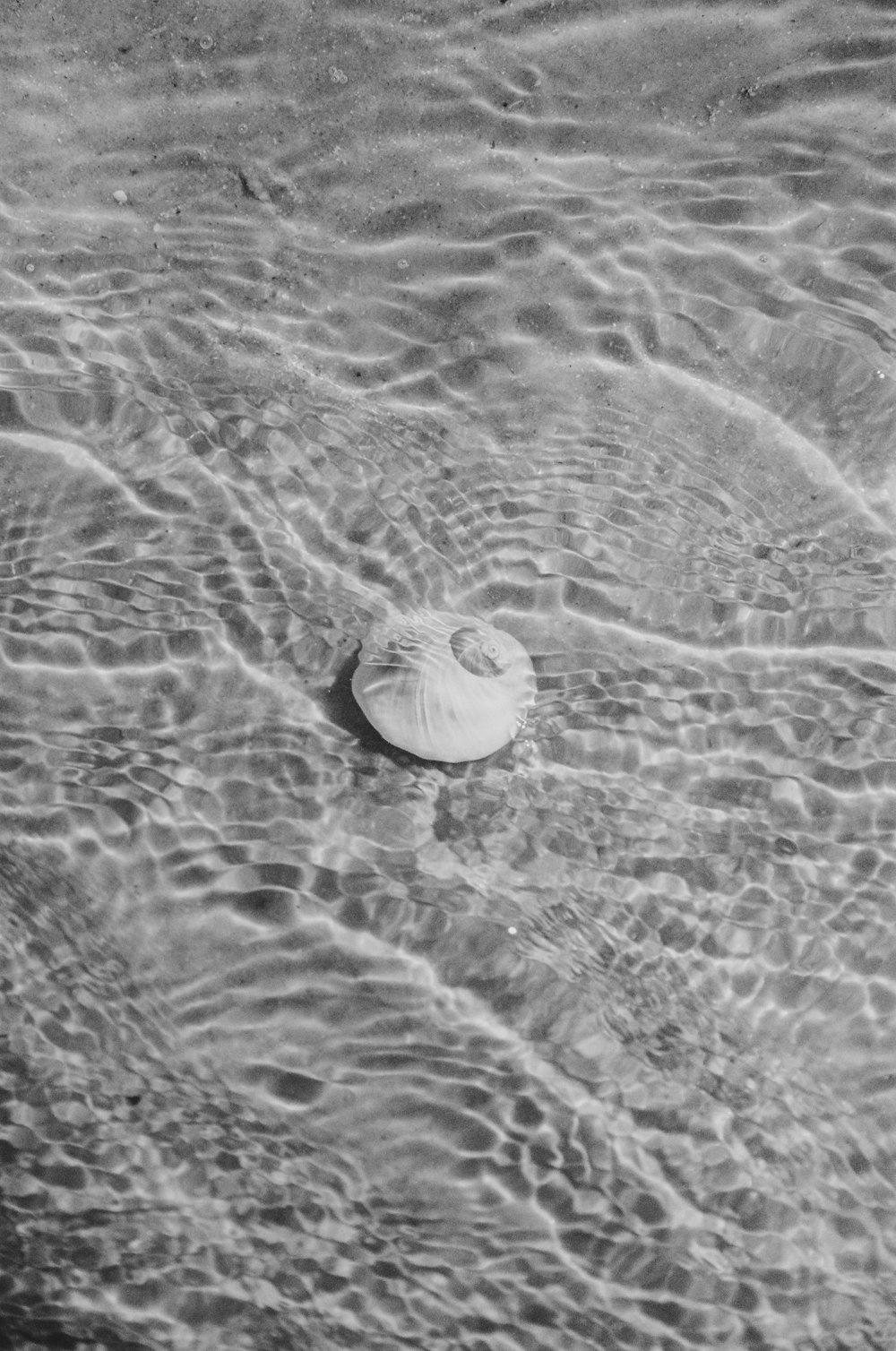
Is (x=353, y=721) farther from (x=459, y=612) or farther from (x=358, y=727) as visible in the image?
(x=459, y=612)

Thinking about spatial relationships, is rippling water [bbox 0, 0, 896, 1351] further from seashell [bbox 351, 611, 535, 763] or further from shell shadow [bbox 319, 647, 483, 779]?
seashell [bbox 351, 611, 535, 763]

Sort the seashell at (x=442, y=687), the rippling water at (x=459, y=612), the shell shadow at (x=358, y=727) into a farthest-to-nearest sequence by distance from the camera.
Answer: the shell shadow at (x=358, y=727) → the seashell at (x=442, y=687) → the rippling water at (x=459, y=612)

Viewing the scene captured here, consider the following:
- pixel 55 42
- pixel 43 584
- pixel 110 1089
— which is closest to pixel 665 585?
pixel 43 584

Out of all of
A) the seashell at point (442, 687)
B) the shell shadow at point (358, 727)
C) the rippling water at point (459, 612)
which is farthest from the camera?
the shell shadow at point (358, 727)

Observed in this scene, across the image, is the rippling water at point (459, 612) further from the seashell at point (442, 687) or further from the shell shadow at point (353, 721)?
the seashell at point (442, 687)

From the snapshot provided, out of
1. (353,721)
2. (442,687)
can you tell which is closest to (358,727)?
(353,721)

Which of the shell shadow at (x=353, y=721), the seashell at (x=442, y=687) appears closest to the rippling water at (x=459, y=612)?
the shell shadow at (x=353, y=721)
